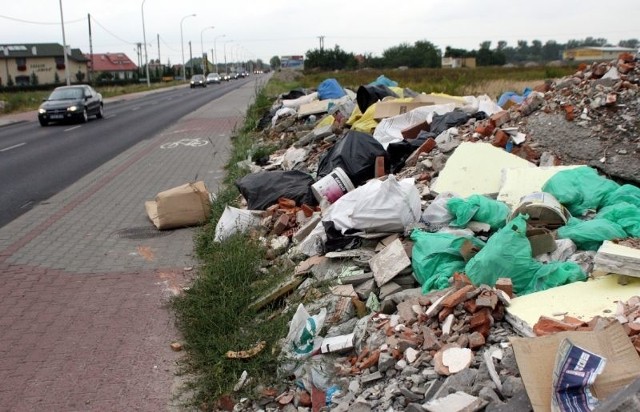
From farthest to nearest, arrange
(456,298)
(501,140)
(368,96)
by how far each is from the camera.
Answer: (368,96), (501,140), (456,298)

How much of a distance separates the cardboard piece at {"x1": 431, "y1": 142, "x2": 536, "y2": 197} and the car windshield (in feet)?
73.9

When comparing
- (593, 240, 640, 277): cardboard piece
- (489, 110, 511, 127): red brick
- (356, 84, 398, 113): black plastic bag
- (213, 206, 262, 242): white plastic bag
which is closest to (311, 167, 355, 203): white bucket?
(213, 206, 262, 242): white plastic bag

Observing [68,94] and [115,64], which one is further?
[115,64]

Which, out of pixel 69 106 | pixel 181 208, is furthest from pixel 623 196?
pixel 69 106

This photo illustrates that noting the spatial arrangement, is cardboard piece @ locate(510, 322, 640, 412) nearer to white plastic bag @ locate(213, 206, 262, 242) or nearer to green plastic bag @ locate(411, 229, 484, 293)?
green plastic bag @ locate(411, 229, 484, 293)

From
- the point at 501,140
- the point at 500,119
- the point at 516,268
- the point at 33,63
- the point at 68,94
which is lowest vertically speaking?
the point at 516,268

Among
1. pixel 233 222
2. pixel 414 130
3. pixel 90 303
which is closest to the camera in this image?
pixel 90 303

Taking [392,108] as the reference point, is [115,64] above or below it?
above

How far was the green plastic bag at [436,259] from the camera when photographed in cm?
454

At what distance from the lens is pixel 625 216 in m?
5.00

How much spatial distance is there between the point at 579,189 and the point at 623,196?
1.16ft

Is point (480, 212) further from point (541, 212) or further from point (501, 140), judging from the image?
point (501, 140)

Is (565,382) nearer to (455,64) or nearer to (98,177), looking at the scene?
(98,177)

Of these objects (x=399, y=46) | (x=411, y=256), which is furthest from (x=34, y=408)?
(x=399, y=46)
